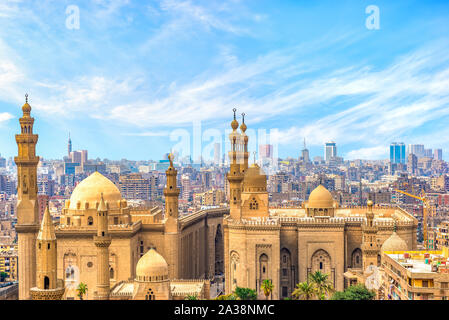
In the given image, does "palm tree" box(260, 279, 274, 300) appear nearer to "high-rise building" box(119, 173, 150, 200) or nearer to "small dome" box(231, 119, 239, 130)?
"small dome" box(231, 119, 239, 130)

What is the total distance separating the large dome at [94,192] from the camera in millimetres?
32562

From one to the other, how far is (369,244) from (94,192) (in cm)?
1494

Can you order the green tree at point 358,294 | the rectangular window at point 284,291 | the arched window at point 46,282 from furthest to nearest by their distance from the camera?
the rectangular window at point 284,291
the green tree at point 358,294
the arched window at point 46,282

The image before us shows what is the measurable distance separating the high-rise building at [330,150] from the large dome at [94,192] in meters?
16.0

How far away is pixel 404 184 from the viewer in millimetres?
89812

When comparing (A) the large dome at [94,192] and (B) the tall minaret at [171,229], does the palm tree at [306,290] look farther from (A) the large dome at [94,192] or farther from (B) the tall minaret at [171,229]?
(A) the large dome at [94,192]

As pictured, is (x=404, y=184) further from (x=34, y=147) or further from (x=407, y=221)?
(x=34, y=147)

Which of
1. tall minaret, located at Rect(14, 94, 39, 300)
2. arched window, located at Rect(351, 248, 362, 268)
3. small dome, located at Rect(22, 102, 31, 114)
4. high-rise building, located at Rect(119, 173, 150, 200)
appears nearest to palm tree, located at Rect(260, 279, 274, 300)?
arched window, located at Rect(351, 248, 362, 268)

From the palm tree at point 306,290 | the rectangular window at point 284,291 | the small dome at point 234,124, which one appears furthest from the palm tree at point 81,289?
the small dome at point 234,124

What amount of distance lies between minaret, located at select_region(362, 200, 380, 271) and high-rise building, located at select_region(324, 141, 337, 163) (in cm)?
1033

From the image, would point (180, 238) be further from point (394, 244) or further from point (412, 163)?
point (412, 163)
